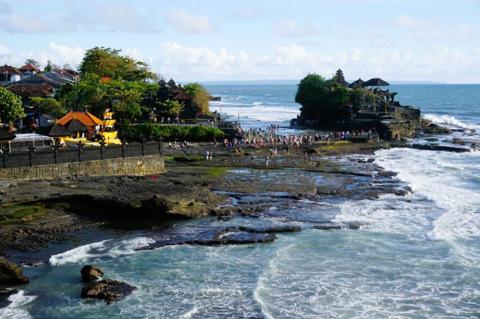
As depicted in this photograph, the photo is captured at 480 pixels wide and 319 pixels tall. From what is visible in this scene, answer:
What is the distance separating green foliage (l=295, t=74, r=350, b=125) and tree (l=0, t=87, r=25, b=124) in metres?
47.2

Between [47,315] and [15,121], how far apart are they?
41162 millimetres

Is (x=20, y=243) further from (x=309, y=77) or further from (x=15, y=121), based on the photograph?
(x=309, y=77)

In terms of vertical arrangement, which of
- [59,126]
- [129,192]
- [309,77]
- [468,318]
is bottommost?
[468,318]

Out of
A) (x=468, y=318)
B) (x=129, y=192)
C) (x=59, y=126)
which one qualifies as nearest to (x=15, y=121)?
(x=59, y=126)

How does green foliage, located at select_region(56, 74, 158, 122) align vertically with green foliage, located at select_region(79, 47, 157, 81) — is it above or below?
below

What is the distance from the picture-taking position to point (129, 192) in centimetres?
3300

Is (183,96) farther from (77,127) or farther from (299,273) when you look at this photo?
(299,273)

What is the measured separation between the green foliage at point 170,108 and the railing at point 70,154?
104ft

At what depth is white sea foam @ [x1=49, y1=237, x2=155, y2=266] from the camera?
78.8 feet

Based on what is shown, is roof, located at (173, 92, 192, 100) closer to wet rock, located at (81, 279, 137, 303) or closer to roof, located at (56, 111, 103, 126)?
roof, located at (56, 111, 103, 126)

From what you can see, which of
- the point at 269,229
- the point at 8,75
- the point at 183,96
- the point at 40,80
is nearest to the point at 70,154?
the point at 269,229

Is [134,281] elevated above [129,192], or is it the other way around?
[129,192]

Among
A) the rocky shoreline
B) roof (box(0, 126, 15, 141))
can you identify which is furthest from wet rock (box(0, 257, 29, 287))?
roof (box(0, 126, 15, 141))

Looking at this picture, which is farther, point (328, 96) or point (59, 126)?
point (328, 96)
